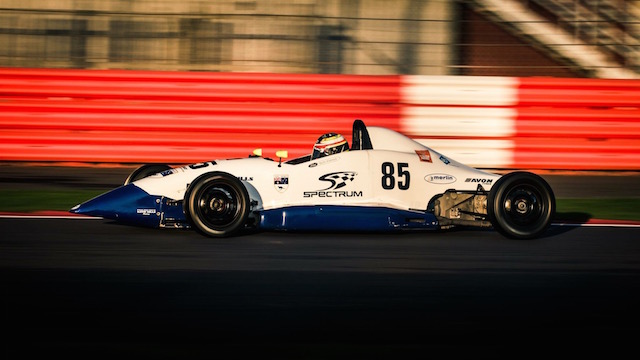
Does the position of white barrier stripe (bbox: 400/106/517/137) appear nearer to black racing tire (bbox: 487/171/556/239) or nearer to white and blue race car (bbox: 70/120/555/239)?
white and blue race car (bbox: 70/120/555/239)

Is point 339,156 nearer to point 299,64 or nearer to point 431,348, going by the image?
point 431,348

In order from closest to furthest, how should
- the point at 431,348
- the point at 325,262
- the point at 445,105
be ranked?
1. the point at 431,348
2. the point at 325,262
3. the point at 445,105

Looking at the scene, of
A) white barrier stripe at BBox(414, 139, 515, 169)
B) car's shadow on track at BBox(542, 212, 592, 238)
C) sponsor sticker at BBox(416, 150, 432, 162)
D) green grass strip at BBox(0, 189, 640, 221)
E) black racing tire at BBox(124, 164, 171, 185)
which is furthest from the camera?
white barrier stripe at BBox(414, 139, 515, 169)

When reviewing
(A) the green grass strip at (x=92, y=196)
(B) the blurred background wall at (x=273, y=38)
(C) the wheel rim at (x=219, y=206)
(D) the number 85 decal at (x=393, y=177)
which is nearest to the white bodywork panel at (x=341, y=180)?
Result: (D) the number 85 decal at (x=393, y=177)

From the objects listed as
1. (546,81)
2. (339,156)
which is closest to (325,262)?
(339,156)

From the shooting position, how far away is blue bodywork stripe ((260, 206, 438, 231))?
7617 mm

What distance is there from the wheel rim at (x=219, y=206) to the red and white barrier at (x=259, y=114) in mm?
5309

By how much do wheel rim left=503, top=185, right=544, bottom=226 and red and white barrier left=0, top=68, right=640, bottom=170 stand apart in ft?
17.0

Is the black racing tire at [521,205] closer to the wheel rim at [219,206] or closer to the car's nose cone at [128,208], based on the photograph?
the wheel rim at [219,206]

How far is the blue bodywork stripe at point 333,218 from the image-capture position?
7.62 metres

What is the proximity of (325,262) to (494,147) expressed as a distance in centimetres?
701

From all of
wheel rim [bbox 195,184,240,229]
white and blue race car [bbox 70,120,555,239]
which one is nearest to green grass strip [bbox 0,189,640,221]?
white and blue race car [bbox 70,120,555,239]

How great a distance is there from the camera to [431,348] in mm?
4500

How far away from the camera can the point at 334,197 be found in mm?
7781
